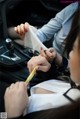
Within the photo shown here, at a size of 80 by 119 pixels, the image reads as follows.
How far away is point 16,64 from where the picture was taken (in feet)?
4.61

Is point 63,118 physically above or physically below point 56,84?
above

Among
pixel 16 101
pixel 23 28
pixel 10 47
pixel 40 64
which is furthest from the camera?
pixel 10 47

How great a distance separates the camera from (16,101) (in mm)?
1070

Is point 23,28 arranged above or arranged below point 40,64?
above

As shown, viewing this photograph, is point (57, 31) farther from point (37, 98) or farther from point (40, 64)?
point (37, 98)

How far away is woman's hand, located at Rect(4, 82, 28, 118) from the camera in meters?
1.06

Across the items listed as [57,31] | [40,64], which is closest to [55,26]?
[57,31]

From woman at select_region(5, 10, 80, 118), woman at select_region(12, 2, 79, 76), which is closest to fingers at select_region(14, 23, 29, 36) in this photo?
woman at select_region(12, 2, 79, 76)

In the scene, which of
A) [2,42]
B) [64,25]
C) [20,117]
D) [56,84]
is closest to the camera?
[20,117]

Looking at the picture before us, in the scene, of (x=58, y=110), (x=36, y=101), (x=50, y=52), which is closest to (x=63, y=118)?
(x=58, y=110)

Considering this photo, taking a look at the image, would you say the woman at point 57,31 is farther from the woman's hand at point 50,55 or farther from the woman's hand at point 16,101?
the woman's hand at point 16,101

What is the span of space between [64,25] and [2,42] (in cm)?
32

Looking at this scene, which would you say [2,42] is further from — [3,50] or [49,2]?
[49,2]

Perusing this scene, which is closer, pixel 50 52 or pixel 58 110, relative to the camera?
pixel 58 110
